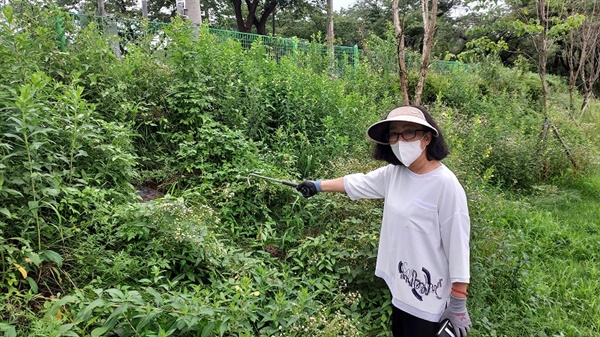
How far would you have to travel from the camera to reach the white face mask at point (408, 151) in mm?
2037

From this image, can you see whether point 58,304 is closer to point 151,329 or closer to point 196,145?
point 151,329

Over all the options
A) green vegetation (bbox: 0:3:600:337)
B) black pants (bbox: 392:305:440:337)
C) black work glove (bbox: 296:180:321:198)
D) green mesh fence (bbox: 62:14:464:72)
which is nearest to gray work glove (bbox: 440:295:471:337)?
black pants (bbox: 392:305:440:337)

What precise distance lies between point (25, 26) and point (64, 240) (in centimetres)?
255

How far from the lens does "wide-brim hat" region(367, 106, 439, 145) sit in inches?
78.9

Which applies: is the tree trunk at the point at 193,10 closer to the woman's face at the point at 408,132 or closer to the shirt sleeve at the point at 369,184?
the shirt sleeve at the point at 369,184

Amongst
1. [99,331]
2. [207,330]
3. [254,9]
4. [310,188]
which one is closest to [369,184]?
[310,188]

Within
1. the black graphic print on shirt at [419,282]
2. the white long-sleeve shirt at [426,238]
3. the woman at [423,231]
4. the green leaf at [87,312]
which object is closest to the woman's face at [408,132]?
the woman at [423,231]

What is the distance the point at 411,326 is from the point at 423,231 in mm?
561

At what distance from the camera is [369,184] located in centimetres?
243

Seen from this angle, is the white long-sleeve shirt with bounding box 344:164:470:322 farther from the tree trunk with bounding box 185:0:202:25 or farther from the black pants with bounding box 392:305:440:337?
the tree trunk with bounding box 185:0:202:25

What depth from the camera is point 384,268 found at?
7.53 ft

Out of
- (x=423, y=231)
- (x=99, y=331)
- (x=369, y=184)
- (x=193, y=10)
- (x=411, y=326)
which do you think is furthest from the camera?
(x=193, y=10)

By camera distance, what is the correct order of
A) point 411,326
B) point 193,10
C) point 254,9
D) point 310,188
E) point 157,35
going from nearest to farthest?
point 411,326 → point 310,188 → point 157,35 → point 193,10 → point 254,9

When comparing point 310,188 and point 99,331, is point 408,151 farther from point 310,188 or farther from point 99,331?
point 99,331
